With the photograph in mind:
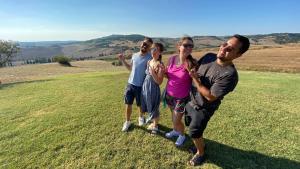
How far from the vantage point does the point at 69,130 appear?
5.88 metres

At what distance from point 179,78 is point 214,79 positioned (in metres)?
0.93

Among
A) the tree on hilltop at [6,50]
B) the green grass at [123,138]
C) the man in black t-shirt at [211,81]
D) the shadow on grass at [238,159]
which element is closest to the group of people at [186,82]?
the man in black t-shirt at [211,81]

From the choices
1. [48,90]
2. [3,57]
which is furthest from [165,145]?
[3,57]

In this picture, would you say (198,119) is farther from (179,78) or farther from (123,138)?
(123,138)

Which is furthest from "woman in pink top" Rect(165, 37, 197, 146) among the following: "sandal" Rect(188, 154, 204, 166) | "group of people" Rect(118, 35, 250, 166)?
"sandal" Rect(188, 154, 204, 166)

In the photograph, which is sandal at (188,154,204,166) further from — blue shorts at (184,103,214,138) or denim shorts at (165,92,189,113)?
denim shorts at (165,92,189,113)

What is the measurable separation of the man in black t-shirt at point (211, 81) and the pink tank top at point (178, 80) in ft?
0.88

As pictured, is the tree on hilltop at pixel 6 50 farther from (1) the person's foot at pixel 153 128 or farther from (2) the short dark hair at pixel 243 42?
(2) the short dark hair at pixel 243 42

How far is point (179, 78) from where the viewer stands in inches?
171

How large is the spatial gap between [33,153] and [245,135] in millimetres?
4595

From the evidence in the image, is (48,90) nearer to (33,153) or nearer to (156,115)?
(33,153)

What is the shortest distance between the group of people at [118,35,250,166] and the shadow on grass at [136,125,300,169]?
313 millimetres

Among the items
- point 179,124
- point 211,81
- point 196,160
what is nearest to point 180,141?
point 179,124

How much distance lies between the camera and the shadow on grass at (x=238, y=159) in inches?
177
